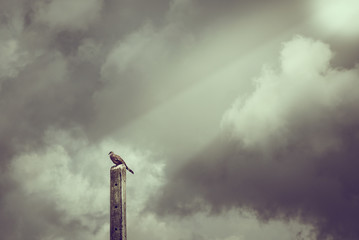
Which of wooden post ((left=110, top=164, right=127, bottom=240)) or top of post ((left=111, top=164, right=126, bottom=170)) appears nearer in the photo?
wooden post ((left=110, top=164, right=127, bottom=240))

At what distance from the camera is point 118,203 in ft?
22.1

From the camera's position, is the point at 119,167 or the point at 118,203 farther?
the point at 119,167

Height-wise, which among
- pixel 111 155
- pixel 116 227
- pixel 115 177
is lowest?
pixel 116 227

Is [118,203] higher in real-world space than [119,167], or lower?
lower

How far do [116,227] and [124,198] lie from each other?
0.62 meters

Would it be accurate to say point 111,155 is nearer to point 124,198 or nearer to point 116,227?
point 124,198

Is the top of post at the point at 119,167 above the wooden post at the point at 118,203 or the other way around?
above

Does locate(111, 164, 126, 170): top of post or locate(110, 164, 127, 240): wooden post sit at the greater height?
locate(111, 164, 126, 170): top of post

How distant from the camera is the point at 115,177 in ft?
22.9

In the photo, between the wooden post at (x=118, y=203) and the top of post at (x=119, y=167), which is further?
the top of post at (x=119, y=167)

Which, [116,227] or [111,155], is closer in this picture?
[116,227]

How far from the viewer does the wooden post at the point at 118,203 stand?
6.57 metres

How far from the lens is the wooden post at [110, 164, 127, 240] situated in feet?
21.5

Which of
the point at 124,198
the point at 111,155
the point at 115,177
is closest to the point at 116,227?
the point at 124,198
